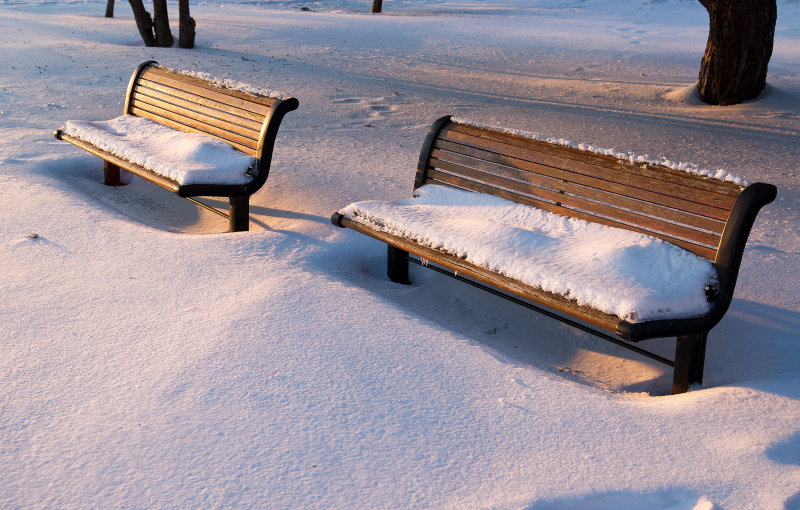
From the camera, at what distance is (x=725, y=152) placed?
7.19m

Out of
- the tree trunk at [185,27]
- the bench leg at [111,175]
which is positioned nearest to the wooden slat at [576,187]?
the bench leg at [111,175]

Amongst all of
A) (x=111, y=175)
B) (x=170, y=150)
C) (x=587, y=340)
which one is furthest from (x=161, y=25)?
(x=587, y=340)

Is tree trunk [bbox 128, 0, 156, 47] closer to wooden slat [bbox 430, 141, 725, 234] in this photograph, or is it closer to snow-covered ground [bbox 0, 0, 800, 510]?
snow-covered ground [bbox 0, 0, 800, 510]

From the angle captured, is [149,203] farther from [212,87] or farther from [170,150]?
[212,87]

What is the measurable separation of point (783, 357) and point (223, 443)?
2557 millimetres

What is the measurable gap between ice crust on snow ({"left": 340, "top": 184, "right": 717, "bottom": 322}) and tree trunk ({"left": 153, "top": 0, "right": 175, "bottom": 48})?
410 inches

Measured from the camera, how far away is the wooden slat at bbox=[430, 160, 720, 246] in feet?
11.2

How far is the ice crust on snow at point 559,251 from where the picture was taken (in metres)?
3.14

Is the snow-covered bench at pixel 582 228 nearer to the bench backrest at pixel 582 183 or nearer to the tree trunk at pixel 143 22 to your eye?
the bench backrest at pixel 582 183

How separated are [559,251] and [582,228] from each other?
289mm

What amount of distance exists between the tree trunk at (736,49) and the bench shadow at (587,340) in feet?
19.4

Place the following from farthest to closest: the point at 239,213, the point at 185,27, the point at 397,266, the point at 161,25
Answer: the point at 161,25 < the point at 185,27 < the point at 239,213 < the point at 397,266

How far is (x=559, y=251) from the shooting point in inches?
141

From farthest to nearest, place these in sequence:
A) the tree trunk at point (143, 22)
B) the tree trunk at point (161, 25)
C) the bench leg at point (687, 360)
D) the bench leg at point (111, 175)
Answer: the tree trunk at point (143, 22) → the tree trunk at point (161, 25) → the bench leg at point (111, 175) → the bench leg at point (687, 360)
